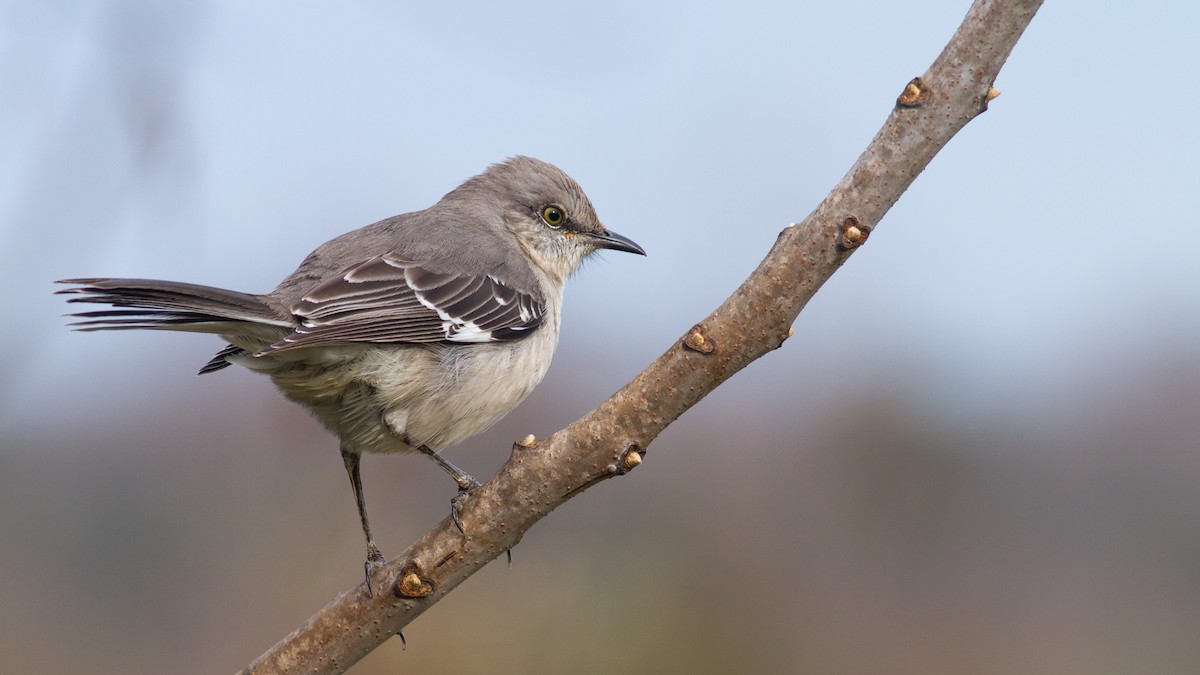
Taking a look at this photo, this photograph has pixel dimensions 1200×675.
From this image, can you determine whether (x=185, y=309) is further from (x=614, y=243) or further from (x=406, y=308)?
(x=614, y=243)

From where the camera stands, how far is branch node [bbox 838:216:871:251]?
2529mm

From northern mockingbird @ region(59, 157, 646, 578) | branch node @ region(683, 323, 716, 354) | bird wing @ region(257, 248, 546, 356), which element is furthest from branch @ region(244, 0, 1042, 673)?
bird wing @ region(257, 248, 546, 356)

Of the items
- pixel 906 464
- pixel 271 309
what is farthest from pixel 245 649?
pixel 906 464

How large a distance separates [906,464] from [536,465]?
41.8 ft

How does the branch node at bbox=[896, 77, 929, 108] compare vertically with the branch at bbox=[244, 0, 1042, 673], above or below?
above

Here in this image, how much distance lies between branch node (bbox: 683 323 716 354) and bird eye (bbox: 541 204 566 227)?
2.68m

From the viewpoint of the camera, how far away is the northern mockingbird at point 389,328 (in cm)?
359

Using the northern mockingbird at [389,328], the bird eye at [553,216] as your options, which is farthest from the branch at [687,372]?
the bird eye at [553,216]

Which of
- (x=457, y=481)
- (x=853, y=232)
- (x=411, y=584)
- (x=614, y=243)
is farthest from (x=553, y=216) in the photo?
(x=853, y=232)

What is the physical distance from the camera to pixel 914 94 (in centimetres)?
247

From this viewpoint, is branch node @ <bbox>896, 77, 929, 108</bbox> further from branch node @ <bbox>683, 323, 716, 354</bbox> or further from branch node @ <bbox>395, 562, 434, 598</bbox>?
branch node @ <bbox>395, 562, 434, 598</bbox>

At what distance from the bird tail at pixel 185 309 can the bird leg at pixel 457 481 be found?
27.9 inches

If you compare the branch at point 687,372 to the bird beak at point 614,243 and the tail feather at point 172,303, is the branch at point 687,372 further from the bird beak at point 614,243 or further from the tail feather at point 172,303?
the bird beak at point 614,243

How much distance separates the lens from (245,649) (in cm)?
945
